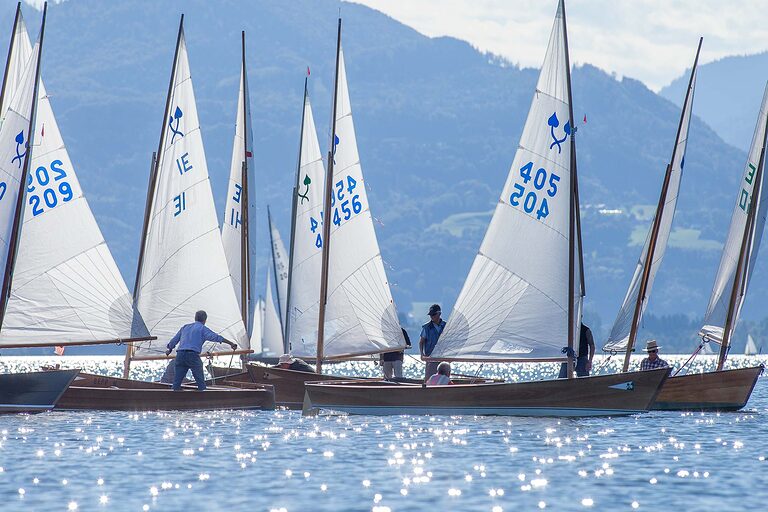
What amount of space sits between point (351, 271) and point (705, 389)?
31.0 ft

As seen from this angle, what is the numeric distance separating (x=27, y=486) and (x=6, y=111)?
550 inches

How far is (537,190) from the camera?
3212cm

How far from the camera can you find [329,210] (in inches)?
1483

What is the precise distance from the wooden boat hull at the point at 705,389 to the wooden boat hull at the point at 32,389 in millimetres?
14587

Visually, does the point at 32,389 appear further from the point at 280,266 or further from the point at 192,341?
the point at 280,266

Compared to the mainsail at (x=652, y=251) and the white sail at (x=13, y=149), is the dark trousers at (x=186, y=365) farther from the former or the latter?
the mainsail at (x=652, y=251)

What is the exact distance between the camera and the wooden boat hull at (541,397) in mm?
31469

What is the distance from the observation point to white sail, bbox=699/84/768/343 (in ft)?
120

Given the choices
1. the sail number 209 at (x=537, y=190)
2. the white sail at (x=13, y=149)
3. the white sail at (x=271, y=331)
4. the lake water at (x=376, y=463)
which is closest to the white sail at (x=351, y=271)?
the lake water at (x=376, y=463)

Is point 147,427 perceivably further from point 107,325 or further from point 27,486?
point 27,486

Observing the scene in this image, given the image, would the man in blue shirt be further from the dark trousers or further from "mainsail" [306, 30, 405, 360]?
"mainsail" [306, 30, 405, 360]

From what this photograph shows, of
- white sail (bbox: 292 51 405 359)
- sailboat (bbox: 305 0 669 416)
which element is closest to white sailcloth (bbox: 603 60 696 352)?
sailboat (bbox: 305 0 669 416)

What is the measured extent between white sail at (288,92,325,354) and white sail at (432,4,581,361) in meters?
7.51

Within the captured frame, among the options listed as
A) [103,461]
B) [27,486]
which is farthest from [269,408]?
[27,486]
